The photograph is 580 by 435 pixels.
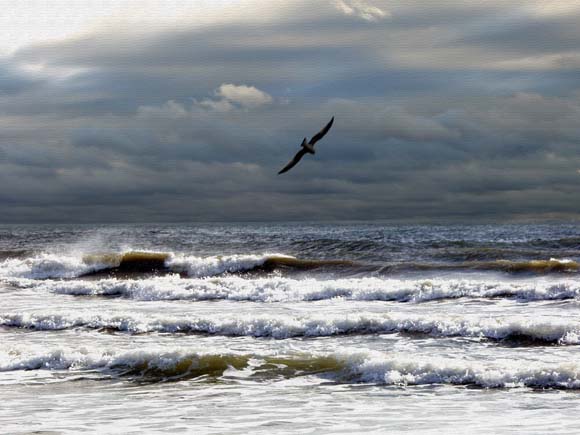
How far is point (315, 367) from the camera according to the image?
1238cm

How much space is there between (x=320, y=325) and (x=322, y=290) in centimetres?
638

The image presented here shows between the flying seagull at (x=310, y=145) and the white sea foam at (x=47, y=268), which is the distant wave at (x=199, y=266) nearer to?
the white sea foam at (x=47, y=268)

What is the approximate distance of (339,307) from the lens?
20000 mm

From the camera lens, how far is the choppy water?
934 cm

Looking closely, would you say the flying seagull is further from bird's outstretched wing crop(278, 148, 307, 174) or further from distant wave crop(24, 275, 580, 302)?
distant wave crop(24, 275, 580, 302)

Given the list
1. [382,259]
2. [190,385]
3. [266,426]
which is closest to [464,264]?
[382,259]

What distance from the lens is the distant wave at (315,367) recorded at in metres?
11.0

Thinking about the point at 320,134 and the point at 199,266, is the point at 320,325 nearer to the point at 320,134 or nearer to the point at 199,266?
the point at 320,134

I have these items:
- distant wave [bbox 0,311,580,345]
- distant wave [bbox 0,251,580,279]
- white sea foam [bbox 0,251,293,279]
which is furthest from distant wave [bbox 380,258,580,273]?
distant wave [bbox 0,311,580,345]

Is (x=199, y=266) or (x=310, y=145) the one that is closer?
(x=310, y=145)

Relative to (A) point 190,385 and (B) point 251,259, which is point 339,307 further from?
(B) point 251,259

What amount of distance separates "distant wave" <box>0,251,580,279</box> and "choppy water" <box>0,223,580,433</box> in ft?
4.22

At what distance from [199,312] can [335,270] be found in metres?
11.2

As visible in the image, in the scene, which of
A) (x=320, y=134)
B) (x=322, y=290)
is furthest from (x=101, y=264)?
(x=320, y=134)
